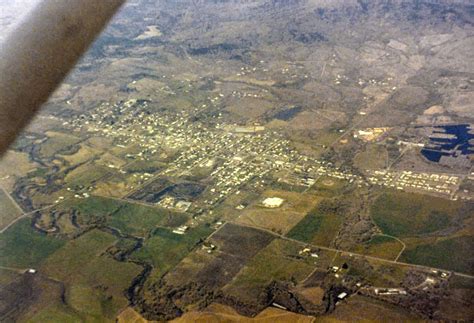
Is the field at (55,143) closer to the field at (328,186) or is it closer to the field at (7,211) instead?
the field at (7,211)

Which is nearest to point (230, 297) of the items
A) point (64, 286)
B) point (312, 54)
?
point (64, 286)

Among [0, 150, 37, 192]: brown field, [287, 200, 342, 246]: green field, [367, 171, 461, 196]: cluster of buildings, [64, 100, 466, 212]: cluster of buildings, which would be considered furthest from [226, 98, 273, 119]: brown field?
[287, 200, 342, 246]: green field

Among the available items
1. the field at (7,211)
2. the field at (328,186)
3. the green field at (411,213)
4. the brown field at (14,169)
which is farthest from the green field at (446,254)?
the brown field at (14,169)

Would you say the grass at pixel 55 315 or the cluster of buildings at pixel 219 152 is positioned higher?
the grass at pixel 55 315

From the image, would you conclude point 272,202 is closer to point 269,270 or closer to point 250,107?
point 269,270

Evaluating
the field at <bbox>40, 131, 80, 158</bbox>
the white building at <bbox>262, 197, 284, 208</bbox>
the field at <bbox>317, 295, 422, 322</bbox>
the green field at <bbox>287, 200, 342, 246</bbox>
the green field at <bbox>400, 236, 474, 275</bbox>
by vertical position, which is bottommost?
the field at <bbox>40, 131, 80, 158</bbox>

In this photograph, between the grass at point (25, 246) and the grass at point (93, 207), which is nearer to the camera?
the grass at point (25, 246)

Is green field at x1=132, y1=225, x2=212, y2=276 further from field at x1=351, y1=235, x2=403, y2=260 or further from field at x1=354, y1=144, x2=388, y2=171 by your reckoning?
field at x1=354, y1=144, x2=388, y2=171
